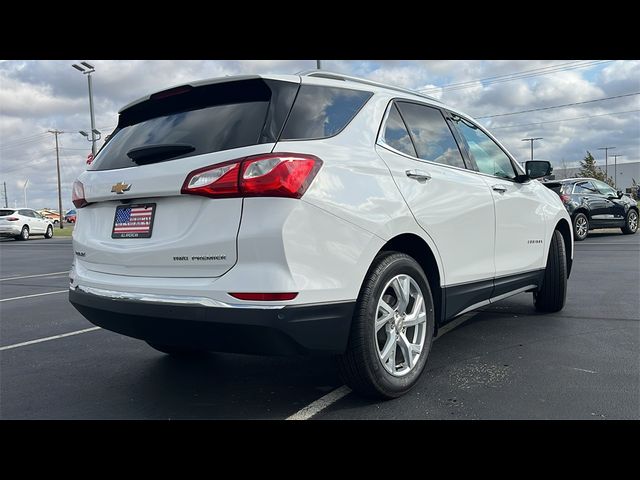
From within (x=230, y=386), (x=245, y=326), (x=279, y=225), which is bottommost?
(x=230, y=386)

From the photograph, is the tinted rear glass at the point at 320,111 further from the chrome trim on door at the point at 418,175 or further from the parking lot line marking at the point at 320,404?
the parking lot line marking at the point at 320,404

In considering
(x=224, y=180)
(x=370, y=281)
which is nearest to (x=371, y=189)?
(x=370, y=281)

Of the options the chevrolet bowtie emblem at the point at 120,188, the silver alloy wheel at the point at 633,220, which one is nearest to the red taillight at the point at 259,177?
the chevrolet bowtie emblem at the point at 120,188

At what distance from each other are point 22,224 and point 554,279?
96.2ft

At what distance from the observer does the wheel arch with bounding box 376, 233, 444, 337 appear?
10.8ft

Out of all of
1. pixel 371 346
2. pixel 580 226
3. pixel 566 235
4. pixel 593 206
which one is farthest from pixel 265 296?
pixel 593 206

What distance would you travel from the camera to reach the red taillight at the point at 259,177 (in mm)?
2580

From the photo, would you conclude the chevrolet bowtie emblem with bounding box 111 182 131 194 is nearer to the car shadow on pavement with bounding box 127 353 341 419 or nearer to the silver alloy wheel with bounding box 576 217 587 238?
the car shadow on pavement with bounding box 127 353 341 419

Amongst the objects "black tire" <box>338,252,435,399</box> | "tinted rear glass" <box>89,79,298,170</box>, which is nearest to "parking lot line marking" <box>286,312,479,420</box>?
"black tire" <box>338,252,435,399</box>

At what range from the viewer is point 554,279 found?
5.34 meters

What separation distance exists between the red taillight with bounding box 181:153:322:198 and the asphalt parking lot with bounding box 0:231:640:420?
127 cm

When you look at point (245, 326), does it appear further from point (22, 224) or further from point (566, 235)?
point (22, 224)

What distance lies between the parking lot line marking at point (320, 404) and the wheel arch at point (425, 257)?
2.71 ft
